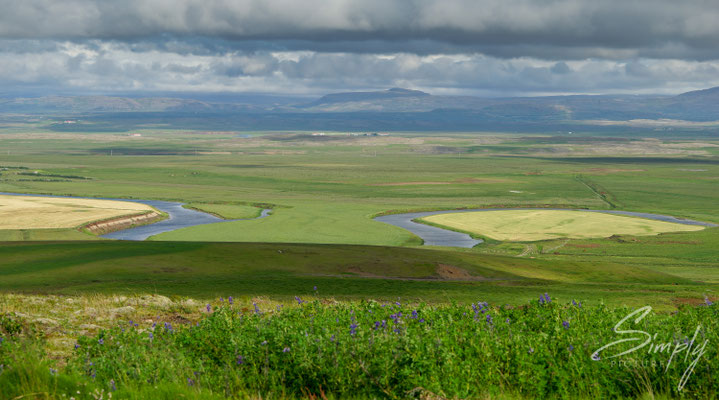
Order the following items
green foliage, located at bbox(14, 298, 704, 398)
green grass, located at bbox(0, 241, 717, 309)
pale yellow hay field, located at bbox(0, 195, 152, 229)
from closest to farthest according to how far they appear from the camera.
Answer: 1. green foliage, located at bbox(14, 298, 704, 398)
2. green grass, located at bbox(0, 241, 717, 309)
3. pale yellow hay field, located at bbox(0, 195, 152, 229)

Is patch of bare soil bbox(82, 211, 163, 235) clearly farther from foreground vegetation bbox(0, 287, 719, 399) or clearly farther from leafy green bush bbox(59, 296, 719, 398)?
leafy green bush bbox(59, 296, 719, 398)

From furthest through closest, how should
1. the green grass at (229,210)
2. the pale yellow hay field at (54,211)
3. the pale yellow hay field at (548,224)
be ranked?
the green grass at (229,210) < the pale yellow hay field at (548,224) < the pale yellow hay field at (54,211)

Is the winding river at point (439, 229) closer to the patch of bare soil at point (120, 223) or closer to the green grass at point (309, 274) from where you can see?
the green grass at point (309, 274)

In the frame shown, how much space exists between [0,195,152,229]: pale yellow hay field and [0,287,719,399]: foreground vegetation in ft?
325

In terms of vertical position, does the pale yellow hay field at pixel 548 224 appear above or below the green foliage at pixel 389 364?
below

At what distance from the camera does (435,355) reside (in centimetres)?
1206

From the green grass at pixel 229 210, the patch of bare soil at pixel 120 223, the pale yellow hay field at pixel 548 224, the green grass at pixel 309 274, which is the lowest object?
the pale yellow hay field at pixel 548 224

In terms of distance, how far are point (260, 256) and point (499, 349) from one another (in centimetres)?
4283

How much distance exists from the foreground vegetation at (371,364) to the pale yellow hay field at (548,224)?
91157 mm

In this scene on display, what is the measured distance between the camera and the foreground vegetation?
10914 millimetres

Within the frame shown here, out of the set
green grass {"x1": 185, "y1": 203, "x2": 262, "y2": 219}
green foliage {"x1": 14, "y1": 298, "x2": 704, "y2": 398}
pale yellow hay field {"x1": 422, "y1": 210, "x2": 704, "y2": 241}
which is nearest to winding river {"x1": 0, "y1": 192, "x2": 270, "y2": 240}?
green grass {"x1": 185, "y1": 203, "x2": 262, "y2": 219}

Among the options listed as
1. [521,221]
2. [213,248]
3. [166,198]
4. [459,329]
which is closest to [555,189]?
[521,221]

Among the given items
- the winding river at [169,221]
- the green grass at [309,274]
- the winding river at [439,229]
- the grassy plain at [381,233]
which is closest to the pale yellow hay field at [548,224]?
the winding river at [439,229]

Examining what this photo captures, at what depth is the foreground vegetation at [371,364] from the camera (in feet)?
35.8
